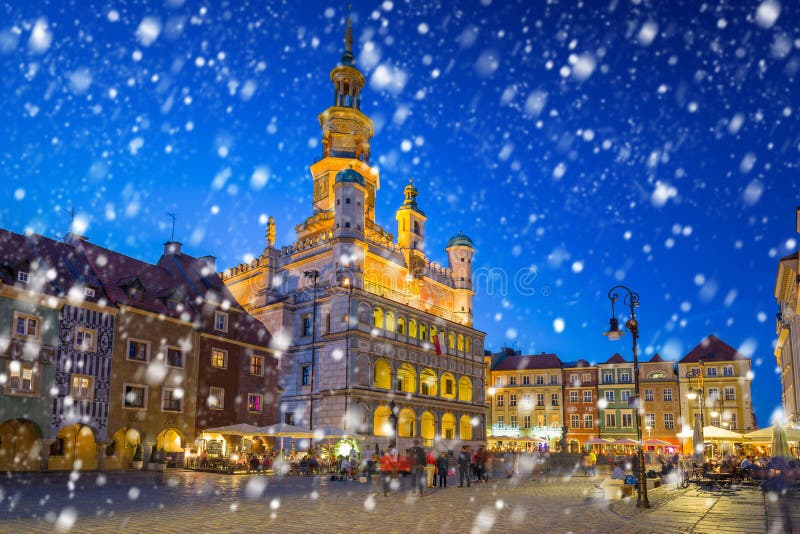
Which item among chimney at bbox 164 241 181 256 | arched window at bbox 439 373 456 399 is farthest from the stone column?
arched window at bbox 439 373 456 399

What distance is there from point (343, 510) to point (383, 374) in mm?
38496

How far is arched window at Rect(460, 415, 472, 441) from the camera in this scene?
63312mm

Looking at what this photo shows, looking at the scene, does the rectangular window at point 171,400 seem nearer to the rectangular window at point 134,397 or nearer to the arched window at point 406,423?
the rectangular window at point 134,397

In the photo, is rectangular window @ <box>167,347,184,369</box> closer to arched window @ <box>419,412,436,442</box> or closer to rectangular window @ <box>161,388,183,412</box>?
rectangular window @ <box>161,388,183,412</box>

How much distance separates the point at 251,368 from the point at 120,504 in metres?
26.9

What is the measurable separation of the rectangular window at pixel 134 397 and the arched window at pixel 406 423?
2364cm

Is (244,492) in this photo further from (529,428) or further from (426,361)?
(529,428)

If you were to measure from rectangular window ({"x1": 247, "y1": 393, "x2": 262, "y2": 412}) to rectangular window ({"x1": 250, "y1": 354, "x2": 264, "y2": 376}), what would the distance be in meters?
1.41

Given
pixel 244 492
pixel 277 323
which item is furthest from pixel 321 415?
pixel 244 492

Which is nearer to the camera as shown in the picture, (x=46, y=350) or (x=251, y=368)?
(x=46, y=350)

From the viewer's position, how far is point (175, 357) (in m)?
38.7

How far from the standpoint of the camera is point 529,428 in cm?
8488

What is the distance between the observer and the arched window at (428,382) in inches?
2339

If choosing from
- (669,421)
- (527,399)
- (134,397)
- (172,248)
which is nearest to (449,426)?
(527,399)
